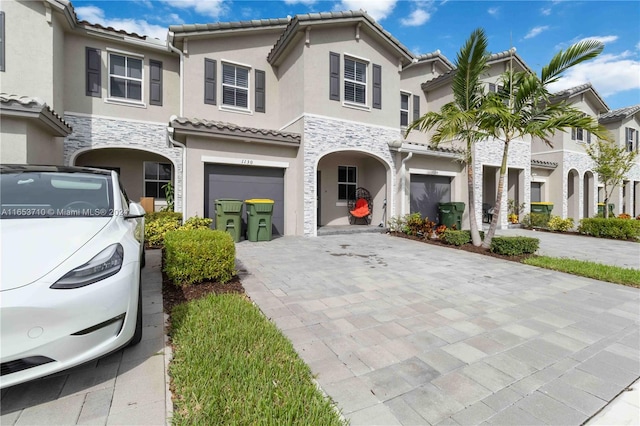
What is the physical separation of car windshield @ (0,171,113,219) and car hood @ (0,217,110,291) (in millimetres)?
308

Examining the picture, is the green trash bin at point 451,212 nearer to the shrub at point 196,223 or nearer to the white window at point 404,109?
the white window at point 404,109

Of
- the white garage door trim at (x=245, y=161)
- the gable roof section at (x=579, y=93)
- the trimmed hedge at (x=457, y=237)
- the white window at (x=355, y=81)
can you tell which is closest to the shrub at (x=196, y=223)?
the white garage door trim at (x=245, y=161)

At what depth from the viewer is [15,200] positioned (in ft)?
8.62

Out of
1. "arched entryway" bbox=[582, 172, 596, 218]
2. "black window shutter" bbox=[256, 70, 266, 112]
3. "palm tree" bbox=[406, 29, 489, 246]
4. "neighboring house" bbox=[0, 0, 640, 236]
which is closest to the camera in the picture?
"palm tree" bbox=[406, 29, 489, 246]

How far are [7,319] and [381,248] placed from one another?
24.1ft

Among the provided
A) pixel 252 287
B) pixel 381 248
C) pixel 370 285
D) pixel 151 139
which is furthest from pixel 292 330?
pixel 151 139

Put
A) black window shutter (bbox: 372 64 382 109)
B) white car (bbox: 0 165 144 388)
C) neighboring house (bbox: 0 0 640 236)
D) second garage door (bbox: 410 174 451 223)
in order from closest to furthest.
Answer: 1. white car (bbox: 0 165 144 388)
2. neighboring house (bbox: 0 0 640 236)
3. black window shutter (bbox: 372 64 382 109)
4. second garage door (bbox: 410 174 451 223)

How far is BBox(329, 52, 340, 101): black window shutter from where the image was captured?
9.90m

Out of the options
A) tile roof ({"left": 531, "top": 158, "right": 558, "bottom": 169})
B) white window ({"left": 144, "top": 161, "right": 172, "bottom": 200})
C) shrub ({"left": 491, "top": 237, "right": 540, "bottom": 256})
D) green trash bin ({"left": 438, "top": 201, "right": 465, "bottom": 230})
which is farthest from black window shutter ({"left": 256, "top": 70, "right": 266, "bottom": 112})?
tile roof ({"left": 531, "top": 158, "right": 558, "bottom": 169})

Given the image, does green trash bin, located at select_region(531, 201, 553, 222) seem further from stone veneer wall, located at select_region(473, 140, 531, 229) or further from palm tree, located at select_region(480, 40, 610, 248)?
palm tree, located at select_region(480, 40, 610, 248)

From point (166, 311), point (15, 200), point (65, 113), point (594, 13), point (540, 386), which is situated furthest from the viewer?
point (65, 113)

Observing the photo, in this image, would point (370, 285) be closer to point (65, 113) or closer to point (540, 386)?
point (540, 386)

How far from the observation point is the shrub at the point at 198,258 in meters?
4.22

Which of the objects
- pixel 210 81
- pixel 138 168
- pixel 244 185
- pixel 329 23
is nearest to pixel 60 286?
pixel 244 185
